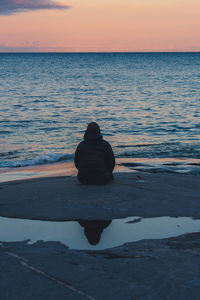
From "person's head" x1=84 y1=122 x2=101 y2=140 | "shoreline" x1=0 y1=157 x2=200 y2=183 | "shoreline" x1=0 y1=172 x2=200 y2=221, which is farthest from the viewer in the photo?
"shoreline" x1=0 y1=157 x2=200 y2=183

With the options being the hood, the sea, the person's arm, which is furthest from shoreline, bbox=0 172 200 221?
the sea

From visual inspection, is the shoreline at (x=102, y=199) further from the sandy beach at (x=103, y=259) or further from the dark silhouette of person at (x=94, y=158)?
the dark silhouette of person at (x=94, y=158)

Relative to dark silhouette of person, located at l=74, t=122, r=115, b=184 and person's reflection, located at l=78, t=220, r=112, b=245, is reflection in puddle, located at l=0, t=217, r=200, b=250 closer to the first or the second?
person's reflection, located at l=78, t=220, r=112, b=245

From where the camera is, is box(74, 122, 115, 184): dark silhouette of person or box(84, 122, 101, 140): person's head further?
box(74, 122, 115, 184): dark silhouette of person

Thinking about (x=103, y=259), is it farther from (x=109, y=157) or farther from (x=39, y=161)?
(x=39, y=161)

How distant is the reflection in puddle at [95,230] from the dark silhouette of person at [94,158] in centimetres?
207

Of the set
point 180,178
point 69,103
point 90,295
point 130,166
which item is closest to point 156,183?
point 180,178

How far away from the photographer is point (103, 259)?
4.64 meters

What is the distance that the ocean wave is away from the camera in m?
12.9

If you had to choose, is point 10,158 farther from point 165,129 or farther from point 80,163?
point 165,129

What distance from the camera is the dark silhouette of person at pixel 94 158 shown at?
26.8ft

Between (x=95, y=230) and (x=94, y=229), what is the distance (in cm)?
5

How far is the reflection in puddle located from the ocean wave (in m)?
6.51

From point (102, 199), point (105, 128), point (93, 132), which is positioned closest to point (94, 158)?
point (93, 132)
